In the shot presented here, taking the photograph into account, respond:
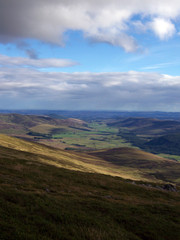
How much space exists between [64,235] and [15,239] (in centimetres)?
406

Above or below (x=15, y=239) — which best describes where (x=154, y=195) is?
below

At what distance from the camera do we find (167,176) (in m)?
183

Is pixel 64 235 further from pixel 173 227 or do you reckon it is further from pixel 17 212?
pixel 173 227

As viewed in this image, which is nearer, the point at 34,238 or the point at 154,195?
the point at 34,238

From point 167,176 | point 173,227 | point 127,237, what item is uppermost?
point 127,237

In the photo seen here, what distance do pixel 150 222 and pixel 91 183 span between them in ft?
79.9

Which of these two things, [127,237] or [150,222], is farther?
[150,222]

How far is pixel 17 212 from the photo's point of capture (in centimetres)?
1825

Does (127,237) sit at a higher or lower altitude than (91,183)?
higher

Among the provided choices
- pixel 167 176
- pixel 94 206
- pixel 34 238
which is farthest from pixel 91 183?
pixel 167 176

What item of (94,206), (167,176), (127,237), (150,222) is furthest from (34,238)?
(167,176)

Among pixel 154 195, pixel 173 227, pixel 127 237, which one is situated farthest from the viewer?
pixel 154 195

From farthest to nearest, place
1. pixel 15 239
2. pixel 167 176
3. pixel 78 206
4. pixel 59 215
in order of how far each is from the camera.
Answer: pixel 167 176 → pixel 78 206 → pixel 59 215 → pixel 15 239

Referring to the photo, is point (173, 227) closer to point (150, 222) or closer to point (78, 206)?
point (150, 222)
